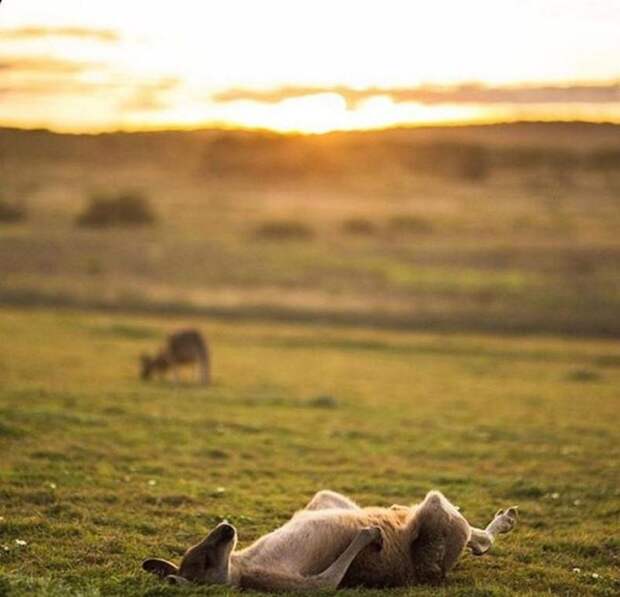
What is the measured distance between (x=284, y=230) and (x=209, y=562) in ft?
213

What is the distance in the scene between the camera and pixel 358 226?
7588 cm

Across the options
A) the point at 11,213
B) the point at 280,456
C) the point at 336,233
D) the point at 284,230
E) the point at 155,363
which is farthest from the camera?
the point at 336,233

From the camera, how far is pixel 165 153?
157125 mm

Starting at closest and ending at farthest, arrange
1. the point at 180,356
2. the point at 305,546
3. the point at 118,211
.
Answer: the point at 305,546
the point at 180,356
the point at 118,211

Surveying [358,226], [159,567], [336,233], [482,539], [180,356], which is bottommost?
[180,356]

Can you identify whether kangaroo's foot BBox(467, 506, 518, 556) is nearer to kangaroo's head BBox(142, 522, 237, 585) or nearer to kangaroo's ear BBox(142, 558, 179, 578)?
kangaroo's head BBox(142, 522, 237, 585)

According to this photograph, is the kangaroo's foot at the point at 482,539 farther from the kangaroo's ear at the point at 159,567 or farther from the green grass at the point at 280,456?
the kangaroo's ear at the point at 159,567

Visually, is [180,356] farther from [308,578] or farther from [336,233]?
[336,233]

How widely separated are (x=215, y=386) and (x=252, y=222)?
52471 mm

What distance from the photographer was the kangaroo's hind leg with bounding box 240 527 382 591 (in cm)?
703

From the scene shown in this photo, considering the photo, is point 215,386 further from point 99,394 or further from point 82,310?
point 82,310

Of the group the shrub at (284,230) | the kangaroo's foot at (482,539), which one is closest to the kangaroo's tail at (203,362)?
the kangaroo's foot at (482,539)

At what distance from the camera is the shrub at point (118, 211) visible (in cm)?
7517

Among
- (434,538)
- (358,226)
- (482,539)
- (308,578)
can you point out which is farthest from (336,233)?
(308,578)
